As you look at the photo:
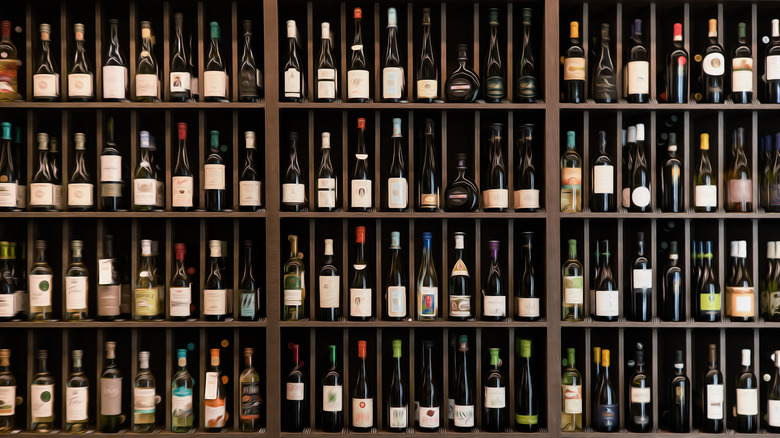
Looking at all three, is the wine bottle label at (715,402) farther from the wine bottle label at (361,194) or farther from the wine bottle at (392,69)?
the wine bottle at (392,69)

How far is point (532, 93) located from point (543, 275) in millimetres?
583

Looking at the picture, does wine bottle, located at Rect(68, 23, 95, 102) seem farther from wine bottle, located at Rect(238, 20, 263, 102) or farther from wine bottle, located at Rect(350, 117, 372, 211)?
wine bottle, located at Rect(350, 117, 372, 211)

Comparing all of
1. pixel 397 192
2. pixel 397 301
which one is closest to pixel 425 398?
pixel 397 301

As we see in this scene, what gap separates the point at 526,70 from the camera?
7.09ft

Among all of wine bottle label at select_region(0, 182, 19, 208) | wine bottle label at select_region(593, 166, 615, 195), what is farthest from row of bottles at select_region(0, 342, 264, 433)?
wine bottle label at select_region(593, 166, 615, 195)

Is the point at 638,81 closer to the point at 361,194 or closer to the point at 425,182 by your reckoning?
the point at 425,182

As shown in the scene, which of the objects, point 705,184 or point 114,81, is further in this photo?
point 705,184

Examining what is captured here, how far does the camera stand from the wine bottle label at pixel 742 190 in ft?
6.66

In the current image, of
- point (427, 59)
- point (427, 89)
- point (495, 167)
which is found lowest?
point (495, 167)

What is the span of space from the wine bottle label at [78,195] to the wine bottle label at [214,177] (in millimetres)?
373

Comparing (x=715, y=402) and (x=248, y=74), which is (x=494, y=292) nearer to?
(x=715, y=402)

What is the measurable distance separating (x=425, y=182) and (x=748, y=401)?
121 cm

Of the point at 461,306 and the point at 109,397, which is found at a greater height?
the point at 461,306

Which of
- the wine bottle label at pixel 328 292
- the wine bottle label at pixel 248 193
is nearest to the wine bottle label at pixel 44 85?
the wine bottle label at pixel 248 193
